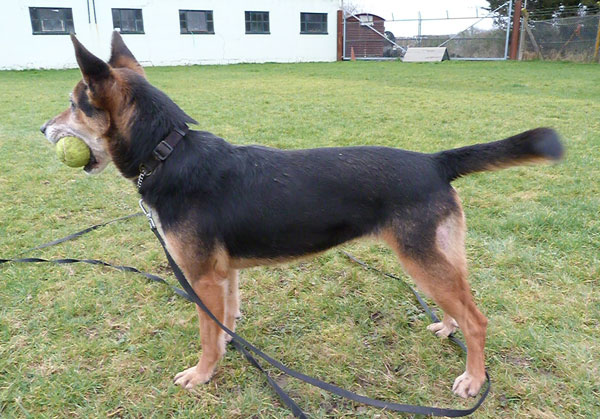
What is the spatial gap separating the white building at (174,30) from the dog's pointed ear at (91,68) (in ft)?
88.7

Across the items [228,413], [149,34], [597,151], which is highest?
[149,34]

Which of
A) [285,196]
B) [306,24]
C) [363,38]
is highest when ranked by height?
[306,24]

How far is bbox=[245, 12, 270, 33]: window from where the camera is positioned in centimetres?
3170

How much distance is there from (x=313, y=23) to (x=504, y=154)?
34.0 m

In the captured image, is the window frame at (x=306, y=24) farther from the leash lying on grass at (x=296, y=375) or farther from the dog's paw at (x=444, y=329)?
the dog's paw at (x=444, y=329)

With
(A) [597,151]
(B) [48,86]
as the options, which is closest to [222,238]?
(A) [597,151]

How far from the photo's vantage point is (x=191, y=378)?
116 inches

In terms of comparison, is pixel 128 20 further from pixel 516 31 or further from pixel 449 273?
pixel 449 273

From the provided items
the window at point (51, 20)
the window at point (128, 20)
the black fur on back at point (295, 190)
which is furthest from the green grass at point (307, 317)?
the window at point (128, 20)

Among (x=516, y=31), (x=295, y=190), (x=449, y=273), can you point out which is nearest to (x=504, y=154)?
(x=449, y=273)

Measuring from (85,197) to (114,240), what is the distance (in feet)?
4.89

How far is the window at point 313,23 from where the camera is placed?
33312 millimetres

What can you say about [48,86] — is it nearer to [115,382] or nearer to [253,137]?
[253,137]

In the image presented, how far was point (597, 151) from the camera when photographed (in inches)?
286
